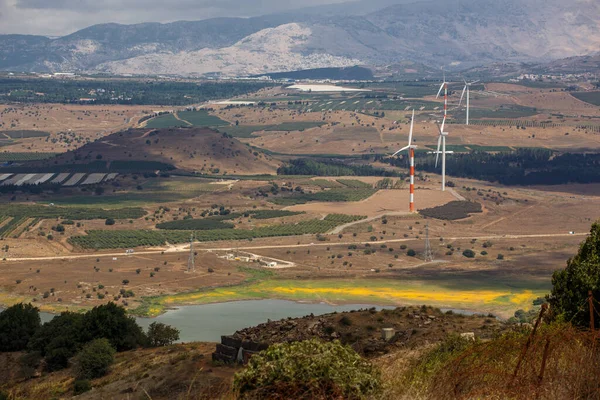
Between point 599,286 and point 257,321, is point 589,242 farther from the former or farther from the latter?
point 257,321

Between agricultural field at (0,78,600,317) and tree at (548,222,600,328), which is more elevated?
tree at (548,222,600,328)

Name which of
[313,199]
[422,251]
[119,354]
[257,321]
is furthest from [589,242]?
[313,199]

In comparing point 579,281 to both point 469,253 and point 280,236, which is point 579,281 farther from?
point 280,236

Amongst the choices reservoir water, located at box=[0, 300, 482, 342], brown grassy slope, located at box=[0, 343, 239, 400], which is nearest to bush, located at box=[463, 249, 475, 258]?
reservoir water, located at box=[0, 300, 482, 342]

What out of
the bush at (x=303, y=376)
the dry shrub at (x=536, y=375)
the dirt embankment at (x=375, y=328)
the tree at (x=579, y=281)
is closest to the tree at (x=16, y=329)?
the dirt embankment at (x=375, y=328)

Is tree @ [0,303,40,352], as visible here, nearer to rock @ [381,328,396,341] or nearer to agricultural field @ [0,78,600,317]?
agricultural field @ [0,78,600,317]

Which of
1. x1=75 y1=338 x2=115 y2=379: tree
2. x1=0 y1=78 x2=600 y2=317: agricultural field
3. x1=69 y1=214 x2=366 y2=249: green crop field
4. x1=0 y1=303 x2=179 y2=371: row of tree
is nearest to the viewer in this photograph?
x1=75 y1=338 x2=115 y2=379: tree

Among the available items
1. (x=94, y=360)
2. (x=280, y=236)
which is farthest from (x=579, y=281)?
(x=280, y=236)
